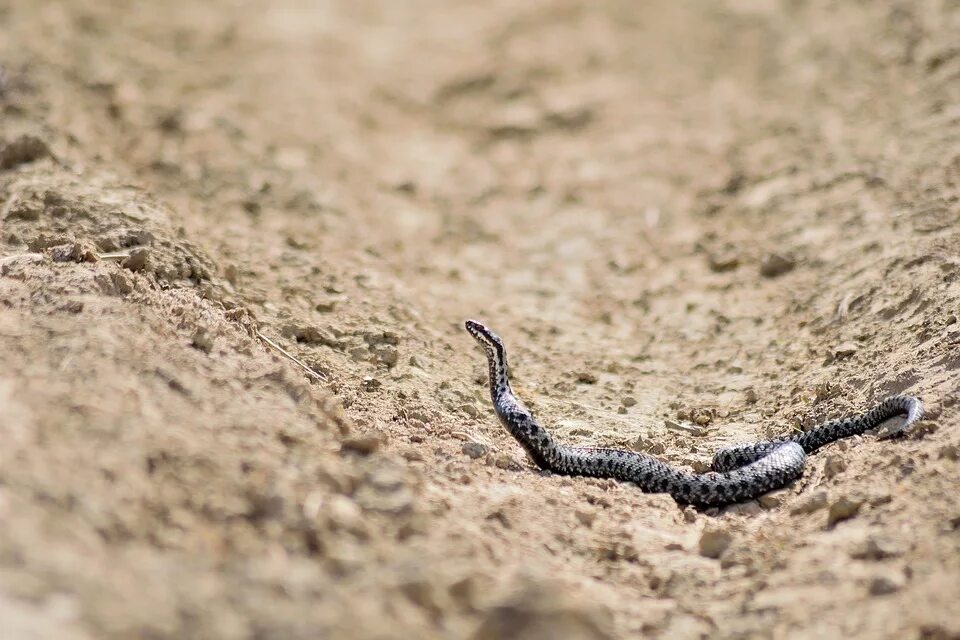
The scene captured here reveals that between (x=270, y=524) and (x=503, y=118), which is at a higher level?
(x=503, y=118)

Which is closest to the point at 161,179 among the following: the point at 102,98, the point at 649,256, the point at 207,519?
the point at 102,98

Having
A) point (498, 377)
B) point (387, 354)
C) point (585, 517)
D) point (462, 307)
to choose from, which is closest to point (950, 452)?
point (585, 517)

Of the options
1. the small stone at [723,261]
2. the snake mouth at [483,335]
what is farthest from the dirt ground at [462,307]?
the snake mouth at [483,335]

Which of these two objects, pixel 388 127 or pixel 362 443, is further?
pixel 388 127

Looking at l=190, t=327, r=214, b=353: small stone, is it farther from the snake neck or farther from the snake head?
the snake head

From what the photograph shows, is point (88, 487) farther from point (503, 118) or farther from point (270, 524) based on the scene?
point (503, 118)
